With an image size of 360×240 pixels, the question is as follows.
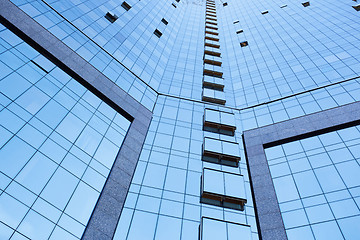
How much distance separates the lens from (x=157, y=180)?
794 inches

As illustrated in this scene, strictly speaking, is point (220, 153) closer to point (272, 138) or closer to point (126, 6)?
point (272, 138)

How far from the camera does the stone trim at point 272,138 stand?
63.7 ft

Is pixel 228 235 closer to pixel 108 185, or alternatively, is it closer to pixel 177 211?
pixel 177 211

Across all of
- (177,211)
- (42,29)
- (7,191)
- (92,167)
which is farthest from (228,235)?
(42,29)

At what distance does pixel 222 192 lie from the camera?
19.7 meters

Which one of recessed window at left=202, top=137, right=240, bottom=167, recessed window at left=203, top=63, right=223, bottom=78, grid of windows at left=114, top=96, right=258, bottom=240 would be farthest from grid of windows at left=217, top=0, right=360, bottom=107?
grid of windows at left=114, top=96, right=258, bottom=240

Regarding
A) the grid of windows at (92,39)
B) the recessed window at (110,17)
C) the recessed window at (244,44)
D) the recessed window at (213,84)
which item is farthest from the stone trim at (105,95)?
the recessed window at (244,44)

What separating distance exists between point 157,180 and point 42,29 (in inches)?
641

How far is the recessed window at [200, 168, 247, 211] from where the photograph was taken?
19.6m

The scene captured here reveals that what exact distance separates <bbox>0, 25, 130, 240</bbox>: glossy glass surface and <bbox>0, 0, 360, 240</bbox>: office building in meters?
0.08

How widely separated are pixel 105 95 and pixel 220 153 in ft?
36.2

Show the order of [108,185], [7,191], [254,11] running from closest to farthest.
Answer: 1. [7,191]
2. [108,185]
3. [254,11]

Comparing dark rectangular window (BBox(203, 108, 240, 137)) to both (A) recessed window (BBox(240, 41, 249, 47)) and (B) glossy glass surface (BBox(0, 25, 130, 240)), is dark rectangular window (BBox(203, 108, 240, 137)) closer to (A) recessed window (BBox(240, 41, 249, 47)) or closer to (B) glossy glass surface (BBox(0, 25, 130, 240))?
(B) glossy glass surface (BBox(0, 25, 130, 240))

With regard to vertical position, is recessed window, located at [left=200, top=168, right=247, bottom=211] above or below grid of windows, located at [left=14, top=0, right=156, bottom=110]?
below
